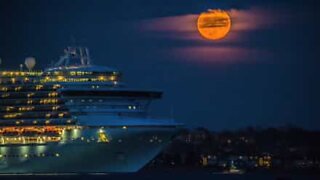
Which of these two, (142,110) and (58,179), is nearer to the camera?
(142,110)

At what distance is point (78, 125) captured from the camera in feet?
255

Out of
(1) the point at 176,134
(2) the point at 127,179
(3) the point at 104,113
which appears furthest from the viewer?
(2) the point at 127,179

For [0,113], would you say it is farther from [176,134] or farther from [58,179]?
[176,134]

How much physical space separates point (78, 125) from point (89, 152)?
2.25m

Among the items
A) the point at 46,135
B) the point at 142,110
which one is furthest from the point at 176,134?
the point at 46,135

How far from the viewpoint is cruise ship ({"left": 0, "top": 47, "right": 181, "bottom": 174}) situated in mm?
77562

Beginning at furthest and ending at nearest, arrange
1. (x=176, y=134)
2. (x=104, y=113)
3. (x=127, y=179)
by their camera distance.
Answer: (x=127, y=179) < (x=176, y=134) < (x=104, y=113)

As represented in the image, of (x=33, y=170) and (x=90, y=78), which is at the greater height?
(x=90, y=78)

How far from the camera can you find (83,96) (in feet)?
258

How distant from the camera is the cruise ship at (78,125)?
254 feet

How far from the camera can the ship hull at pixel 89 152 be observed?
7769 cm

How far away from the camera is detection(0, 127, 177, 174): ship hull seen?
255 feet

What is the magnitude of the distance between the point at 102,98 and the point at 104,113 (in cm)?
152

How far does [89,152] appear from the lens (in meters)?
78.1
